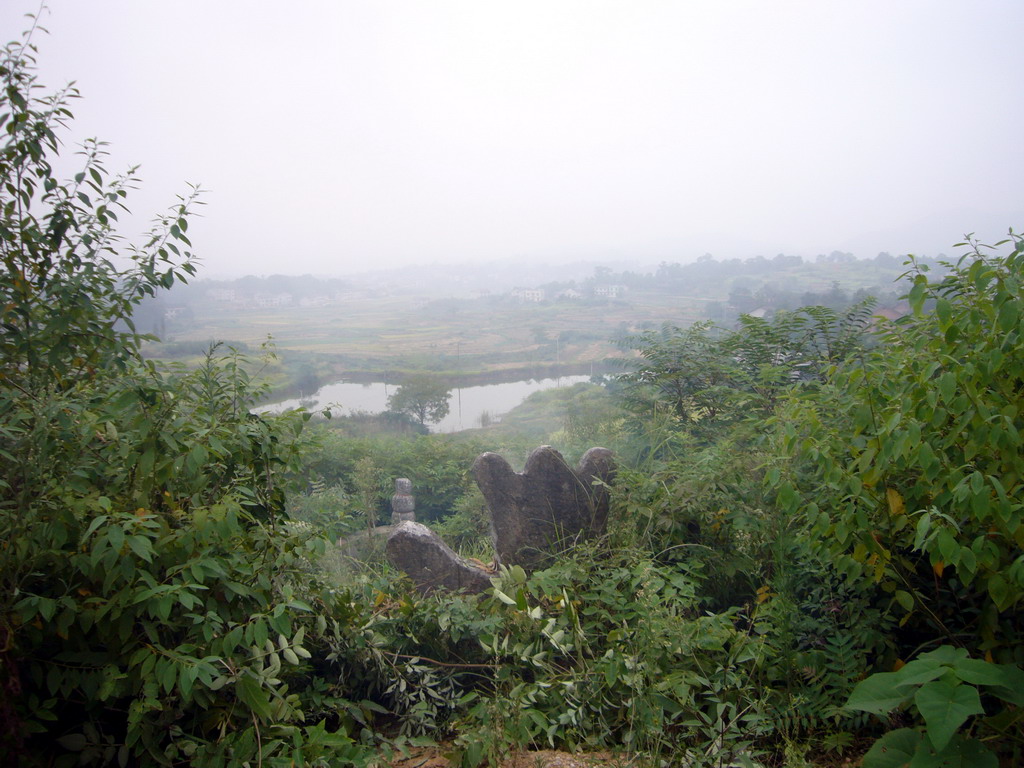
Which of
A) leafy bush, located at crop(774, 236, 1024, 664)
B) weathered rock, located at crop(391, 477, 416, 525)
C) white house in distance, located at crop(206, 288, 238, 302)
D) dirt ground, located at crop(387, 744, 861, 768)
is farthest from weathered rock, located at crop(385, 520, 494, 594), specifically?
white house in distance, located at crop(206, 288, 238, 302)

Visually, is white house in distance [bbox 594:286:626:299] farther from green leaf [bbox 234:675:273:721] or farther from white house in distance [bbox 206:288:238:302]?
green leaf [bbox 234:675:273:721]

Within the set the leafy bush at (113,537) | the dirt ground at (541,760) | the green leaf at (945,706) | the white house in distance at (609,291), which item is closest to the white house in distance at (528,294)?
the white house in distance at (609,291)

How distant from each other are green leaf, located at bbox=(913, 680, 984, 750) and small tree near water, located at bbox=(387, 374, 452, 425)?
4.21 m

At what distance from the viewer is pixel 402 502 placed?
15.4 ft

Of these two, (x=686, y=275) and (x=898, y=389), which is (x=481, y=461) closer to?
(x=898, y=389)

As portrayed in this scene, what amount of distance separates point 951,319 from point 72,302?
103 inches

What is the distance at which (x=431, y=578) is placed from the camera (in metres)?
3.23

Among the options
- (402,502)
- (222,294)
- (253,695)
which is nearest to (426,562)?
(402,502)

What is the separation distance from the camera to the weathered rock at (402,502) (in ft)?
15.4

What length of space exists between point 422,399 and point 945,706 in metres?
4.29

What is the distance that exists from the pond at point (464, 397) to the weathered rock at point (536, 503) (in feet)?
5.64

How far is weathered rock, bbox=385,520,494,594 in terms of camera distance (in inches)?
128

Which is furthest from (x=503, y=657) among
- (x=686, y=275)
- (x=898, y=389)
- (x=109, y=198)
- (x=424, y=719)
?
(x=686, y=275)

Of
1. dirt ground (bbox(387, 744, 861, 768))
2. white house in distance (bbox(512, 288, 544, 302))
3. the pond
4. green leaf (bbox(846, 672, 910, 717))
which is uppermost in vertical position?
white house in distance (bbox(512, 288, 544, 302))
